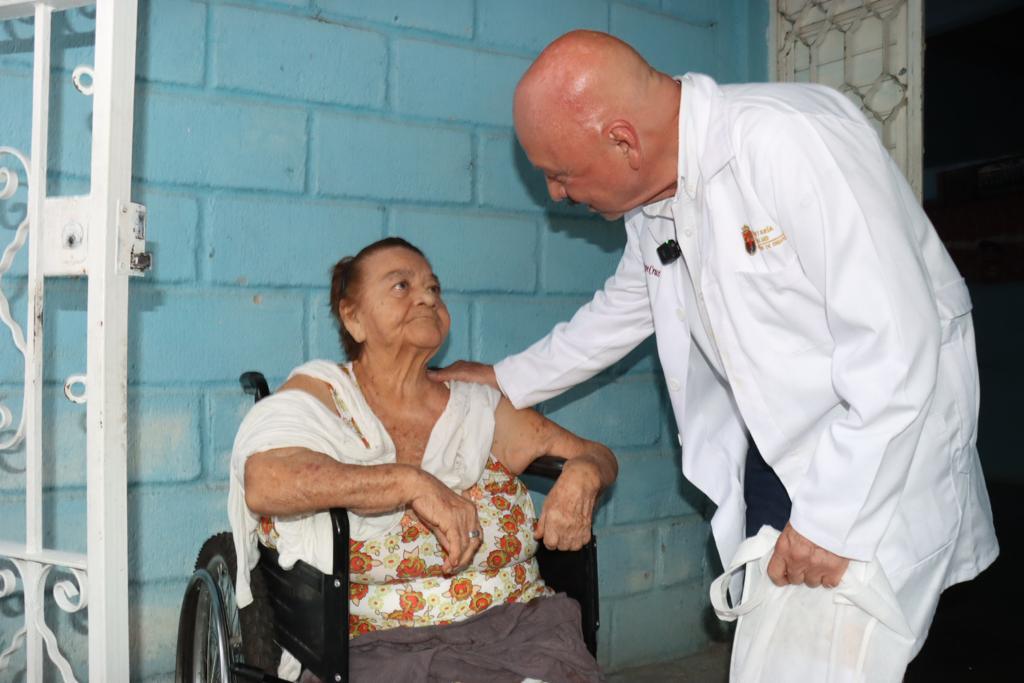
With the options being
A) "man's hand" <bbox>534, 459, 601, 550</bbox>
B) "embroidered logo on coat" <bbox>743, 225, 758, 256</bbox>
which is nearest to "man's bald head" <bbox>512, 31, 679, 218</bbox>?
"embroidered logo on coat" <bbox>743, 225, 758, 256</bbox>

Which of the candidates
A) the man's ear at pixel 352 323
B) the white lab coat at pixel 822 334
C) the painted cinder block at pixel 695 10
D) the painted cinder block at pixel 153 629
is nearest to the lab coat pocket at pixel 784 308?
the white lab coat at pixel 822 334

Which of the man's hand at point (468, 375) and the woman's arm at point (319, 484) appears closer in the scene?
Answer: the woman's arm at point (319, 484)

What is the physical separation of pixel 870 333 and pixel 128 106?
1287mm

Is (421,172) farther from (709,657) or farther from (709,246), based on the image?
(709,657)

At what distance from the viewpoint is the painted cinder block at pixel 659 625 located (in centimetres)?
311

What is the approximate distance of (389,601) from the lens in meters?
1.97

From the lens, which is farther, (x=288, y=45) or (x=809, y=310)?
(x=288, y=45)

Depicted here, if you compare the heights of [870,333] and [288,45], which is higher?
[288,45]

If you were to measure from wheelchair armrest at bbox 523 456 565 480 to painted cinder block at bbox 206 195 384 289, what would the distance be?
2.56ft

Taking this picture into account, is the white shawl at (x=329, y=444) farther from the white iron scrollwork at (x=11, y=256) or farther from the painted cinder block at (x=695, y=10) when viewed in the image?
the painted cinder block at (x=695, y=10)

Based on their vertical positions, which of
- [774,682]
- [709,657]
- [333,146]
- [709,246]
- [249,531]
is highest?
[333,146]

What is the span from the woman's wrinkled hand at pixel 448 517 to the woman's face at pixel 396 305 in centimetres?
41

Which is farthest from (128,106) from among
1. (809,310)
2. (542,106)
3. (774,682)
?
(774,682)

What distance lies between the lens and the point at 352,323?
223 centimetres
